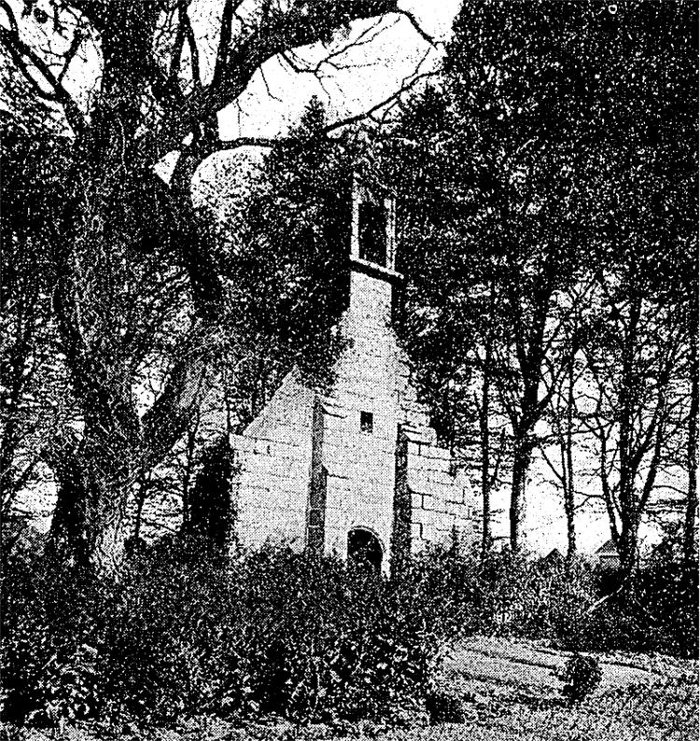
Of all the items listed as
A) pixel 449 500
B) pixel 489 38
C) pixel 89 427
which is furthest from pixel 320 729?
pixel 489 38

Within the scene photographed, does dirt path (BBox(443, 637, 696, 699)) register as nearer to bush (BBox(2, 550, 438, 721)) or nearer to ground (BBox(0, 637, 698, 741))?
ground (BBox(0, 637, 698, 741))

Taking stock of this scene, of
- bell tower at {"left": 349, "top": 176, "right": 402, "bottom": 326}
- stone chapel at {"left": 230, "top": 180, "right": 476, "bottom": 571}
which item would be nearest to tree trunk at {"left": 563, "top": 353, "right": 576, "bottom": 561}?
stone chapel at {"left": 230, "top": 180, "right": 476, "bottom": 571}

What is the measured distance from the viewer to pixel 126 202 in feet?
32.0

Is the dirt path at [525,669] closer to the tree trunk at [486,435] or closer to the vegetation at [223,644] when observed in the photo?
the vegetation at [223,644]

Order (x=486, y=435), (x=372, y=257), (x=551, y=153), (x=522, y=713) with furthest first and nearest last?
(x=486, y=435) → (x=372, y=257) → (x=551, y=153) → (x=522, y=713)

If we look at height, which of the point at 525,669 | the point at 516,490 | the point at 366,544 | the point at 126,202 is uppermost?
the point at 126,202

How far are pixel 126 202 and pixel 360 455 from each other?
8054 millimetres

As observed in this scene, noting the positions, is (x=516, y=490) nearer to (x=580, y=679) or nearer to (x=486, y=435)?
(x=486, y=435)

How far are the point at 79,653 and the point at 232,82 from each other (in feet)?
25.1

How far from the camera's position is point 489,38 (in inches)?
655

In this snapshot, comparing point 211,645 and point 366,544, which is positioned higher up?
point 366,544

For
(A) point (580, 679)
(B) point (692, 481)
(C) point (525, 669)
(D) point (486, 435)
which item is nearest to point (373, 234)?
(D) point (486, 435)

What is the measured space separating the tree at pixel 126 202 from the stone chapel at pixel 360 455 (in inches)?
169

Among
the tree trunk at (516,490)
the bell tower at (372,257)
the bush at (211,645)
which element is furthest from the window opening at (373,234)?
the bush at (211,645)
